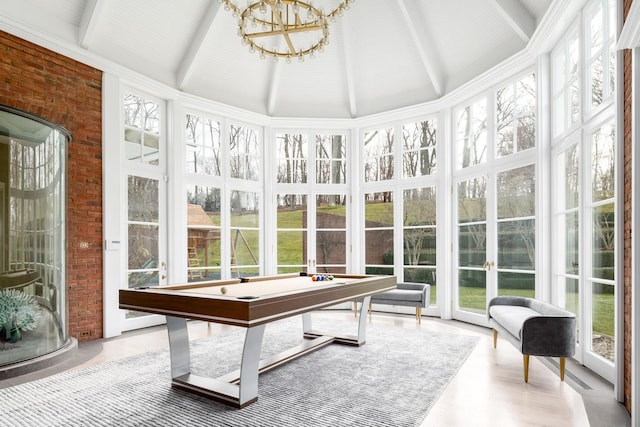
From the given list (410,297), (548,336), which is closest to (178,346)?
(548,336)

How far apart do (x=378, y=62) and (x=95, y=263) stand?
532 centimetres

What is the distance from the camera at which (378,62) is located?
7258mm

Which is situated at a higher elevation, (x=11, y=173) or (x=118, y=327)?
(x=11, y=173)

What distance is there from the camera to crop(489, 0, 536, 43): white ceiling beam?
17.0 feet

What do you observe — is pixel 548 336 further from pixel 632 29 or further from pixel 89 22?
pixel 89 22

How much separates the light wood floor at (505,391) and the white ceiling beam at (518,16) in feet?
12.4

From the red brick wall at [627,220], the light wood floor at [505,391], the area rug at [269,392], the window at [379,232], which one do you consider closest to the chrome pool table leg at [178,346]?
the area rug at [269,392]

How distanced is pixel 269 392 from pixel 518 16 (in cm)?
506

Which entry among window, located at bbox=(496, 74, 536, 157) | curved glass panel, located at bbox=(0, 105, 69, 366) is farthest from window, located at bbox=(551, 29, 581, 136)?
curved glass panel, located at bbox=(0, 105, 69, 366)

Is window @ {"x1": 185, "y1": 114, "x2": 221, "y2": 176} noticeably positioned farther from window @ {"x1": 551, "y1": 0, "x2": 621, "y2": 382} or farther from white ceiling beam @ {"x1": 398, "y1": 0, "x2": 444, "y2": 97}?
window @ {"x1": 551, "y1": 0, "x2": 621, "y2": 382}

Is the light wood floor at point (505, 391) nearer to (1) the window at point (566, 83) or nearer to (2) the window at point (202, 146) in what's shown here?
(1) the window at point (566, 83)

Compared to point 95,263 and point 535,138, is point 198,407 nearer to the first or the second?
point 95,263

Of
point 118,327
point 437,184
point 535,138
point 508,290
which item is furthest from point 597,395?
point 118,327

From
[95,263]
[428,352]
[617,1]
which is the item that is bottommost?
[428,352]
